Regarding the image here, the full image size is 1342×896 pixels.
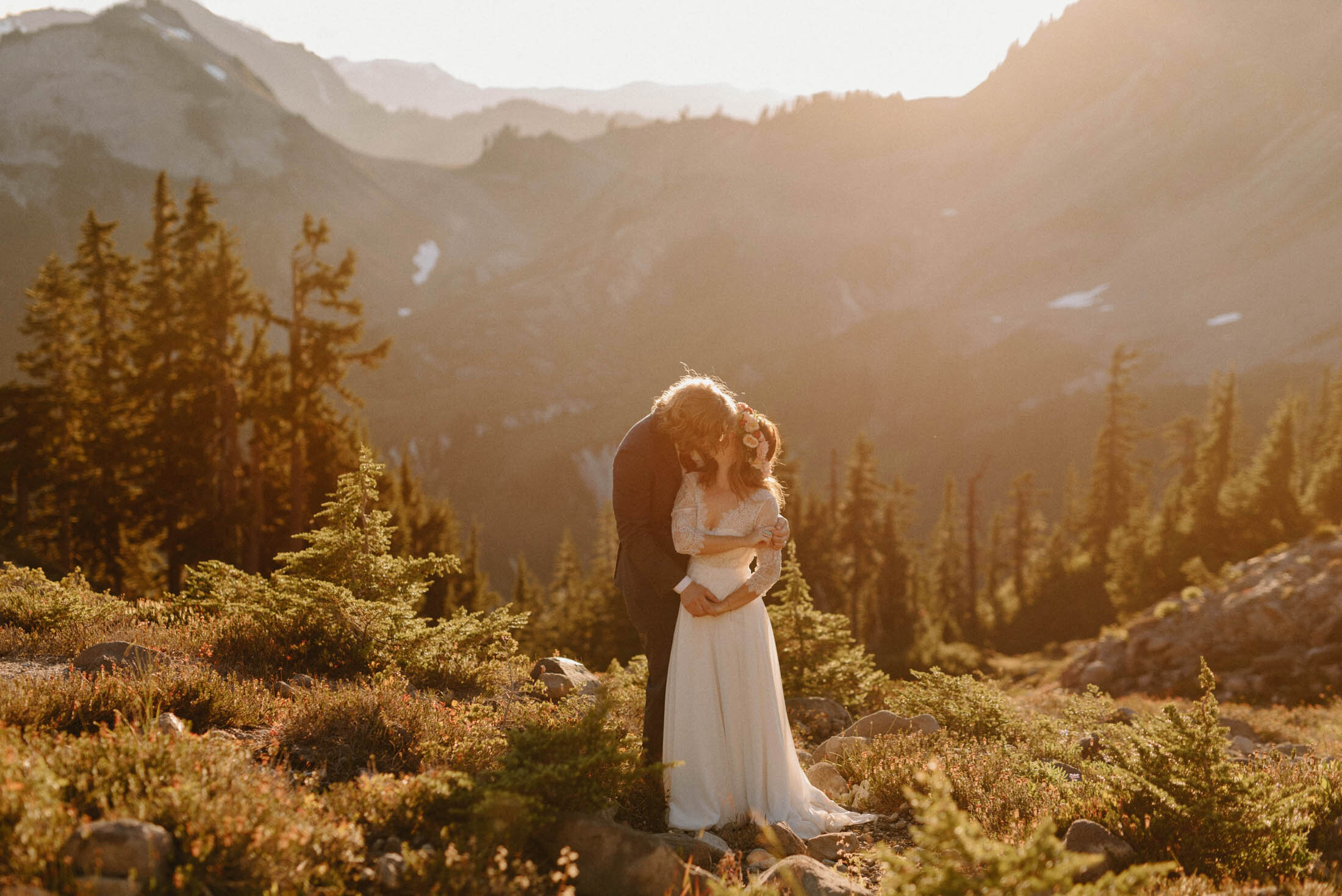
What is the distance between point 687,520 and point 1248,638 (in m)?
25.5

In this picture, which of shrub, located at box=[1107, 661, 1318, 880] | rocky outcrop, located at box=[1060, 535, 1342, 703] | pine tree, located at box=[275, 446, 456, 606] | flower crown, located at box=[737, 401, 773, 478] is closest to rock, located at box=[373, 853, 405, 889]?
flower crown, located at box=[737, 401, 773, 478]

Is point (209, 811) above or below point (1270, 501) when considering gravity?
above

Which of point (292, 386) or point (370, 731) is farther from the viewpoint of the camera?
point (292, 386)

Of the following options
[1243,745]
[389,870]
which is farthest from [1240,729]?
[389,870]

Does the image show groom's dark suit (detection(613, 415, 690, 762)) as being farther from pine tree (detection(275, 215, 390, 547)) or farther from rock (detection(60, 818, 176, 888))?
pine tree (detection(275, 215, 390, 547))

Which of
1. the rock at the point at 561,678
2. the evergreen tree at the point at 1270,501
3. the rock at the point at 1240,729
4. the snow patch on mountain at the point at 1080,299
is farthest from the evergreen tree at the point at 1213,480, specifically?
the snow patch on mountain at the point at 1080,299

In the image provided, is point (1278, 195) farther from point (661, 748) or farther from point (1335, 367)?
point (661, 748)

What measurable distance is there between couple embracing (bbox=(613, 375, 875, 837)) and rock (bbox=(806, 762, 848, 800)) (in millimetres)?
800

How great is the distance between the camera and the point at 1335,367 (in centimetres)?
12375

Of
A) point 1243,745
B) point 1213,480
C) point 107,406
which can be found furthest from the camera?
point 1213,480

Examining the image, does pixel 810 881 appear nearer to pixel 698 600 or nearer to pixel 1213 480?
pixel 698 600

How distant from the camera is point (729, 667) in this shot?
4996 millimetres

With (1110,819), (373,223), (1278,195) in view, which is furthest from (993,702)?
(1278,195)

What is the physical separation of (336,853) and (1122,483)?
47.6 meters
